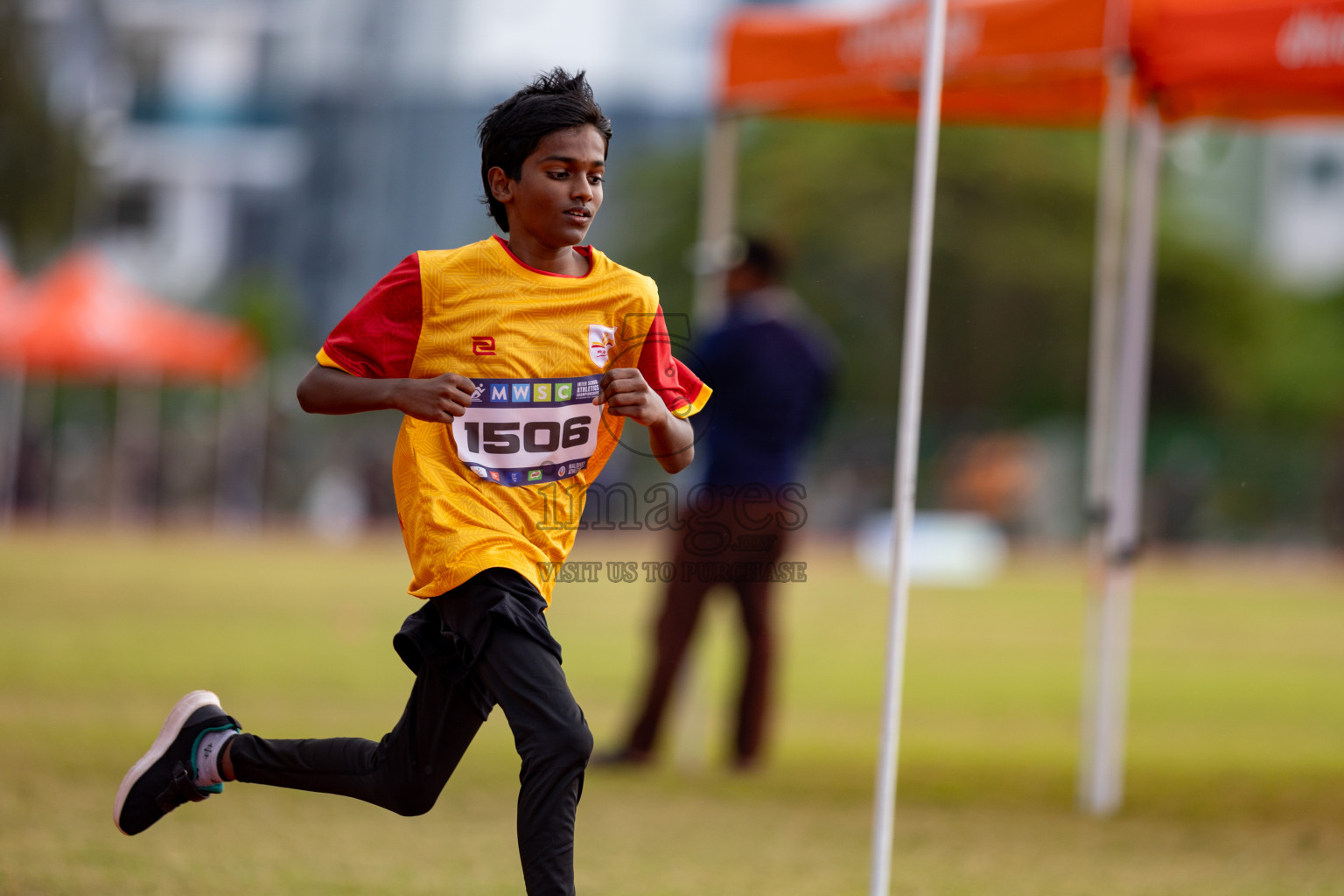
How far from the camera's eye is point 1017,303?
37281 mm

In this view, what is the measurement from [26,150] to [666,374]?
1259cm

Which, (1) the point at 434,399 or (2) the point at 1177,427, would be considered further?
(2) the point at 1177,427

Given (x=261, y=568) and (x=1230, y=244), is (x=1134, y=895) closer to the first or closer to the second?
(x=261, y=568)

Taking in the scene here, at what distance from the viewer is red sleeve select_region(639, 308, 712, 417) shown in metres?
3.80

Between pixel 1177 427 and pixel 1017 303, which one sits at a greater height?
pixel 1017 303

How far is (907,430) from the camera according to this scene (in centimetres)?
407

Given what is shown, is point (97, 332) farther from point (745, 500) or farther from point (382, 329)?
point (382, 329)

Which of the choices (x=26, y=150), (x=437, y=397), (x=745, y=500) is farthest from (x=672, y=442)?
(x=26, y=150)

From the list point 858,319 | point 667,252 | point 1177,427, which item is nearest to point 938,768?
point 1177,427

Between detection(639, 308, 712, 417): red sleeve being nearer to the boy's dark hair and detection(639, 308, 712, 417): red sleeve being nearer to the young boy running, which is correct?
the young boy running

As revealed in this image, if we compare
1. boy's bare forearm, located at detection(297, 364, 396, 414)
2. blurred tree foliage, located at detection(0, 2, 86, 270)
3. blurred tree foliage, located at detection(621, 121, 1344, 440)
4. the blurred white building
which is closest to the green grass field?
boy's bare forearm, located at detection(297, 364, 396, 414)

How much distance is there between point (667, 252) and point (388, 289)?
4110cm

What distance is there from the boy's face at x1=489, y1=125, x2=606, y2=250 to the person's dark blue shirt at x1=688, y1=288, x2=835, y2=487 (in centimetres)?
370

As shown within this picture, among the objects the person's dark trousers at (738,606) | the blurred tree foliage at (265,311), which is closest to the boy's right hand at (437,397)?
the person's dark trousers at (738,606)
